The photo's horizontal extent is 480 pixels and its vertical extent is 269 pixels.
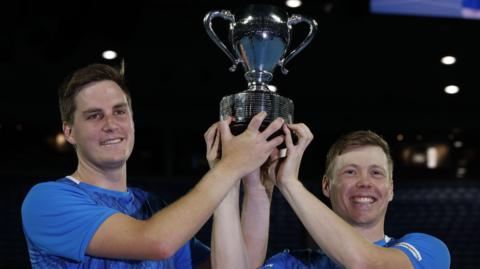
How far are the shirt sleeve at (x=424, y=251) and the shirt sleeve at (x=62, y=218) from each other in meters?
0.87

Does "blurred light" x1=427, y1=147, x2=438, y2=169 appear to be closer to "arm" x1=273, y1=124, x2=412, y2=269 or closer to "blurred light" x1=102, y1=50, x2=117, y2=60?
"blurred light" x1=102, y1=50, x2=117, y2=60

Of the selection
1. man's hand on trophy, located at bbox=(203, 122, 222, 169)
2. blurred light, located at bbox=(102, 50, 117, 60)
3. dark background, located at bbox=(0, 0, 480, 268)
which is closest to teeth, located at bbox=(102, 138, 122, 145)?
man's hand on trophy, located at bbox=(203, 122, 222, 169)

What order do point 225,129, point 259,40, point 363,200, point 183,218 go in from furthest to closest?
point 363,200 → point 259,40 → point 225,129 → point 183,218

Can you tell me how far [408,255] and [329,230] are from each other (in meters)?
0.29

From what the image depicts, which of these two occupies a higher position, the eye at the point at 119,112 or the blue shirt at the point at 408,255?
the eye at the point at 119,112

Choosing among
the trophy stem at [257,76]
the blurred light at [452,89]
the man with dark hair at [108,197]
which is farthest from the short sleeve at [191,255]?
the blurred light at [452,89]

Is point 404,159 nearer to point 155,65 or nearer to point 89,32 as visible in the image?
point 155,65

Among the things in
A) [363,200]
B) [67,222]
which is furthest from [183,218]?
[363,200]

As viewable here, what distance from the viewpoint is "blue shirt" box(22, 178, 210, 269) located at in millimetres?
1754

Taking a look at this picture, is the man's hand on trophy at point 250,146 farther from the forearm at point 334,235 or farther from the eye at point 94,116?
the eye at point 94,116

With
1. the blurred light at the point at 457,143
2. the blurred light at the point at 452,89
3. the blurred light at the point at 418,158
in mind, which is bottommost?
the blurred light at the point at 418,158

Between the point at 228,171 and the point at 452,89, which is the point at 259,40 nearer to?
the point at 228,171

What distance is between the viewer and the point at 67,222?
1773 mm

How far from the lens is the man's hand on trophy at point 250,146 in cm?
178
